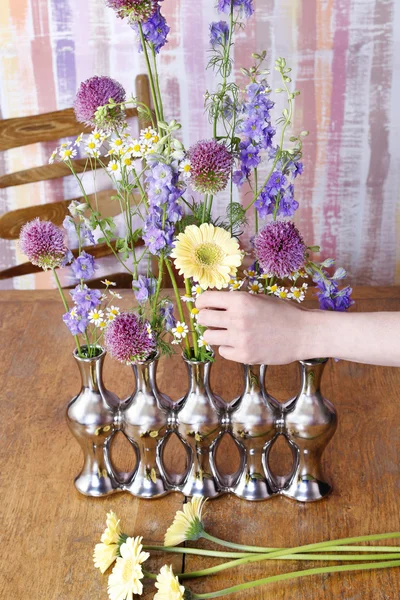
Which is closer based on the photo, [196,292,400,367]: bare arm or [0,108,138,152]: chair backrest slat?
[196,292,400,367]: bare arm

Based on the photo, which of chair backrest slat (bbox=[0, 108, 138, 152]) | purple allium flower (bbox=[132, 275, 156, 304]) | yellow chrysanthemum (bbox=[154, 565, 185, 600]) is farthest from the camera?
chair backrest slat (bbox=[0, 108, 138, 152])

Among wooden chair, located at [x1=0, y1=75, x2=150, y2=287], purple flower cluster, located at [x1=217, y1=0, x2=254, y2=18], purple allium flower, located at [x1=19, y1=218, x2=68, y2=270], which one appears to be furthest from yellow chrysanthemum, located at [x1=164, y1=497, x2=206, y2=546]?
wooden chair, located at [x1=0, y1=75, x2=150, y2=287]

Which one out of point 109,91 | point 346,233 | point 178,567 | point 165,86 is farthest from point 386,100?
point 178,567

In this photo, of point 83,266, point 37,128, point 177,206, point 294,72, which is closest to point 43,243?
point 83,266

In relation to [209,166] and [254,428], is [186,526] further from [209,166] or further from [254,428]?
[209,166]

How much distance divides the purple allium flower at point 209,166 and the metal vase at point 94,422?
26cm

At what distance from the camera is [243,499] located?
94 centimetres

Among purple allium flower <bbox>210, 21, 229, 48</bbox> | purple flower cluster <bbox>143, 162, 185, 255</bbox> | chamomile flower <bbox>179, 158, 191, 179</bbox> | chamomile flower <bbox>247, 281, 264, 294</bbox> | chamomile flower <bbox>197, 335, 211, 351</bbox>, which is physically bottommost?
chamomile flower <bbox>197, 335, 211, 351</bbox>

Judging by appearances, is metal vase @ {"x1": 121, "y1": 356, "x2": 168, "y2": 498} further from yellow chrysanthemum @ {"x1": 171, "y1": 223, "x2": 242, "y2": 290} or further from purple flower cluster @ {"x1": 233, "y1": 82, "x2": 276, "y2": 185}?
purple flower cluster @ {"x1": 233, "y1": 82, "x2": 276, "y2": 185}

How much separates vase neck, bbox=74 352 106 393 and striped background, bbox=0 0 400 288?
1521mm

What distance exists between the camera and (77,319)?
854 mm

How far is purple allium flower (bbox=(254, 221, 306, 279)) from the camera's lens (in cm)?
80

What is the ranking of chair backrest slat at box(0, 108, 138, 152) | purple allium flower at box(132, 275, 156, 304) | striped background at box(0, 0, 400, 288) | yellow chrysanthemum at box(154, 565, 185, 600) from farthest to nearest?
1. striped background at box(0, 0, 400, 288)
2. chair backrest slat at box(0, 108, 138, 152)
3. purple allium flower at box(132, 275, 156, 304)
4. yellow chrysanthemum at box(154, 565, 185, 600)

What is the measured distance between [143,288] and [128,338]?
0.20 feet
